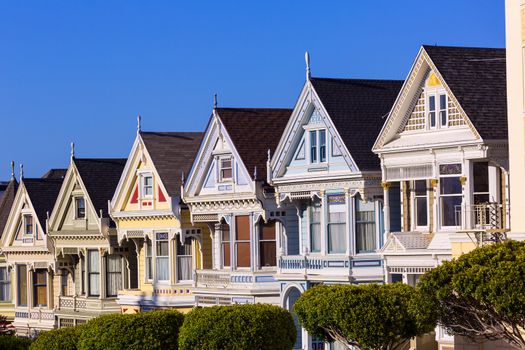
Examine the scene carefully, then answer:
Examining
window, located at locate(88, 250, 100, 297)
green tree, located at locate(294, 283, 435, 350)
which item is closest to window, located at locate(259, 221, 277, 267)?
green tree, located at locate(294, 283, 435, 350)

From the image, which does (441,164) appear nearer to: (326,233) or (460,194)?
(460,194)

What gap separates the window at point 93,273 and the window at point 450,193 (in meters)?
25.4

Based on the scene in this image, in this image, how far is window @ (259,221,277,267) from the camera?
56.1 meters

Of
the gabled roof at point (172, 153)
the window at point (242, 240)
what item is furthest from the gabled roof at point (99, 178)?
the window at point (242, 240)

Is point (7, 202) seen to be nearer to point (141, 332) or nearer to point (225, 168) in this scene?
point (225, 168)

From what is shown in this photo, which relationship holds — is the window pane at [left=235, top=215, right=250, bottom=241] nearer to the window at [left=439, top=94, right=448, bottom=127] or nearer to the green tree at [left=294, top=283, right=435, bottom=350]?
the green tree at [left=294, top=283, right=435, bottom=350]

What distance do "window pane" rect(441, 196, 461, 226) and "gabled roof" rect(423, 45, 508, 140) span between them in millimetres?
2659

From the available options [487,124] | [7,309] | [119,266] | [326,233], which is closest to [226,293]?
[326,233]

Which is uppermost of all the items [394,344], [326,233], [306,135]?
[306,135]

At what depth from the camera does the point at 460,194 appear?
1793 inches

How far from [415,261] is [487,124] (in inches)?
199

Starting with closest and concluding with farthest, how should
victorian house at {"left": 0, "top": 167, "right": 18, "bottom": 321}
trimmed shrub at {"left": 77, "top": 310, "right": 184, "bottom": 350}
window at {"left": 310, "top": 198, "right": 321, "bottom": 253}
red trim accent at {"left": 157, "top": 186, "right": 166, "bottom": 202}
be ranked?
trimmed shrub at {"left": 77, "top": 310, "right": 184, "bottom": 350}
window at {"left": 310, "top": 198, "right": 321, "bottom": 253}
red trim accent at {"left": 157, "top": 186, "right": 166, "bottom": 202}
victorian house at {"left": 0, "top": 167, "right": 18, "bottom": 321}

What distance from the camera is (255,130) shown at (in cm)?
5700

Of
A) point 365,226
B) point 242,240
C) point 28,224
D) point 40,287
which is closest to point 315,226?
point 365,226
